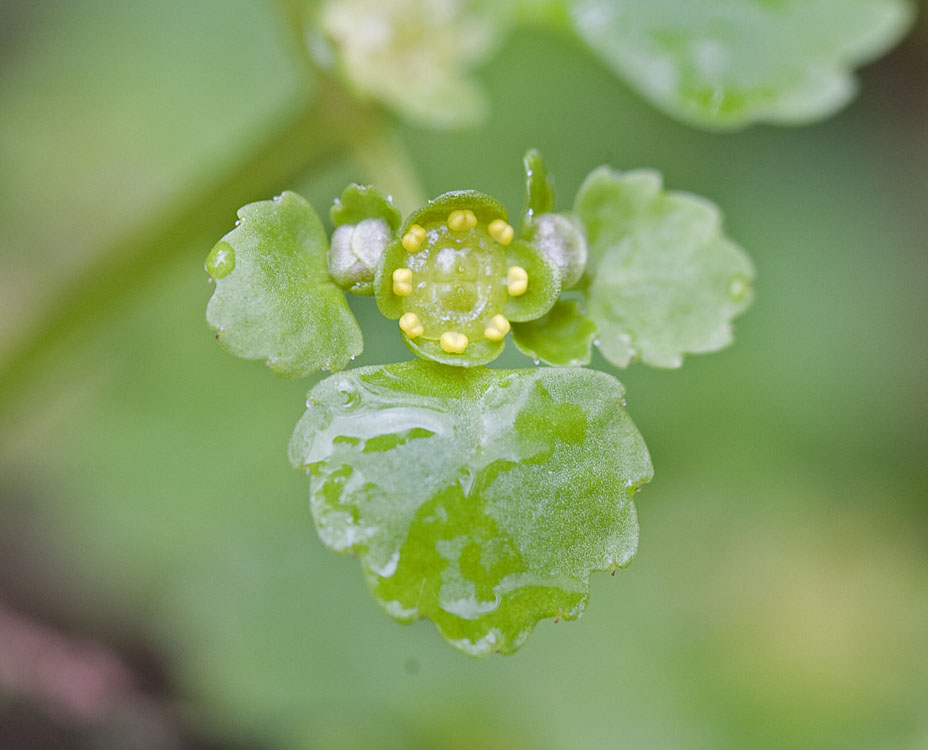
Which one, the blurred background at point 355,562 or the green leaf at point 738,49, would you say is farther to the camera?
the blurred background at point 355,562

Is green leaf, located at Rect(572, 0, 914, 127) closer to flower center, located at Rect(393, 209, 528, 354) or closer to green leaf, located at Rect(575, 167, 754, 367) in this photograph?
green leaf, located at Rect(575, 167, 754, 367)

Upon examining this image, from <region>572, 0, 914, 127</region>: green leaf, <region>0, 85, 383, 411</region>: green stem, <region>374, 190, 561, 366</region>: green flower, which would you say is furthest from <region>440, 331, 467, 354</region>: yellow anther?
<region>572, 0, 914, 127</region>: green leaf

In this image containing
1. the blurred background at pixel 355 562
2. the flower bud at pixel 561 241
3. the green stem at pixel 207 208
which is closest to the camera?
the flower bud at pixel 561 241

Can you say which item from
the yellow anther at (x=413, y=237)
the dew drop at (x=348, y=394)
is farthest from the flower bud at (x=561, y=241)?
the dew drop at (x=348, y=394)

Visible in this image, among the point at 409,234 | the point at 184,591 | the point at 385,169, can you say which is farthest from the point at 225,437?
the point at 409,234

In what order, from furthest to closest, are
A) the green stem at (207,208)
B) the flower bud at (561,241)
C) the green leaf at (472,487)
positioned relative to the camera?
1. the green stem at (207,208)
2. the flower bud at (561,241)
3. the green leaf at (472,487)

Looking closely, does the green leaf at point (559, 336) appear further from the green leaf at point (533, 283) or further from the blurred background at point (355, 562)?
the blurred background at point (355, 562)

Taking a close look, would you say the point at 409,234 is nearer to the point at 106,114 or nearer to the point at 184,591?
the point at 184,591
